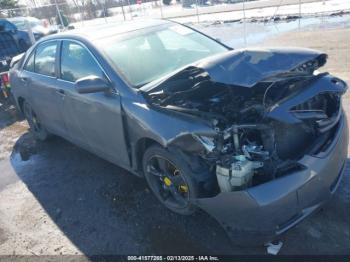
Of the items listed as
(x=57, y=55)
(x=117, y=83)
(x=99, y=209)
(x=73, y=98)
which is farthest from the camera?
(x=57, y=55)

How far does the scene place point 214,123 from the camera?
9.35 feet

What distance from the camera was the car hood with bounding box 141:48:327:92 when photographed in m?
2.89

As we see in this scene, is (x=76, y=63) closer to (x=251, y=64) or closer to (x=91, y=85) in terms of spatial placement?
(x=91, y=85)

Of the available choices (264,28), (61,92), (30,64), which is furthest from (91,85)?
(264,28)

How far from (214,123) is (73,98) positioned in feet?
6.85

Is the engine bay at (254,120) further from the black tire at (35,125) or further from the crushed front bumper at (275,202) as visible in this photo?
the black tire at (35,125)

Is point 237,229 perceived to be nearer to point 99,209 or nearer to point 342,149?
point 342,149

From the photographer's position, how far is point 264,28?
1429 cm

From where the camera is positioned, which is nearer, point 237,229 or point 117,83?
point 237,229

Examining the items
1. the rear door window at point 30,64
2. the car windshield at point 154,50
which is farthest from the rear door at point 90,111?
the rear door window at point 30,64

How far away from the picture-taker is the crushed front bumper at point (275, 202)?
8.52 feet

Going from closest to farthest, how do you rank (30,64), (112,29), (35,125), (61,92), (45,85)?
(112,29), (61,92), (45,85), (30,64), (35,125)

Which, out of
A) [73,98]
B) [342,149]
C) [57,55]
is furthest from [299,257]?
[57,55]

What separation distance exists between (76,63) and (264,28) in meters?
11.7
